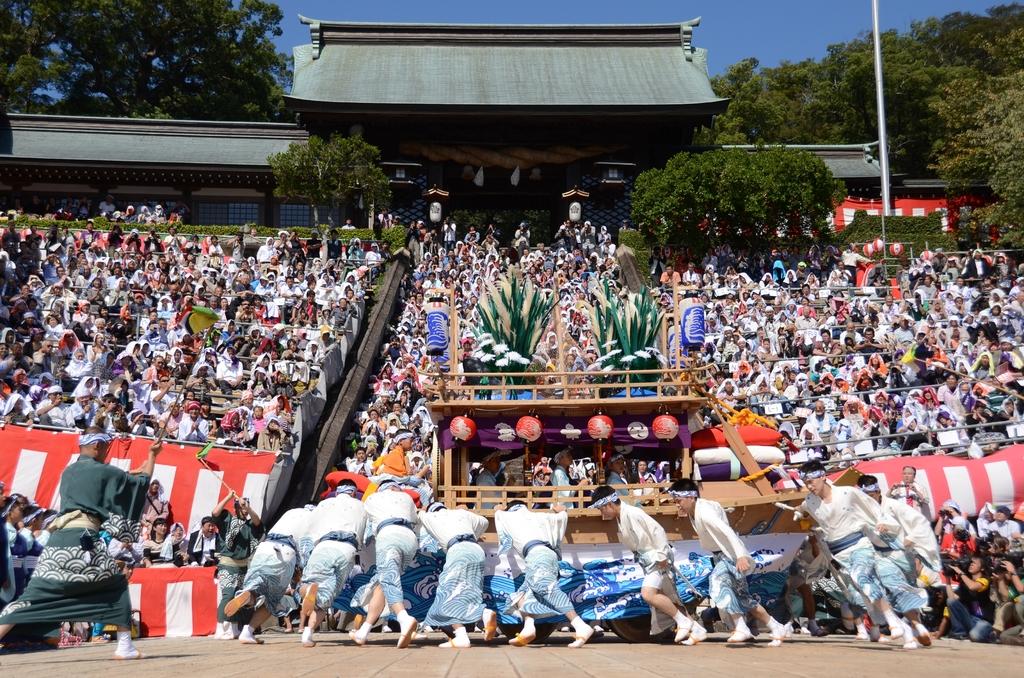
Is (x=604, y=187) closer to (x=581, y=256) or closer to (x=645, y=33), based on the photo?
(x=581, y=256)

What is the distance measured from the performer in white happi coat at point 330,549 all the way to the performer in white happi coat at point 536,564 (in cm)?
142

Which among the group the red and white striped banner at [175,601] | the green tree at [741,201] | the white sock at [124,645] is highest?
the green tree at [741,201]

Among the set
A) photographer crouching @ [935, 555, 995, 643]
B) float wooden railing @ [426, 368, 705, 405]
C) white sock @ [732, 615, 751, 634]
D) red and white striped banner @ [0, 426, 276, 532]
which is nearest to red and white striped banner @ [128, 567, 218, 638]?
red and white striped banner @ [0, 426, 276, 532]

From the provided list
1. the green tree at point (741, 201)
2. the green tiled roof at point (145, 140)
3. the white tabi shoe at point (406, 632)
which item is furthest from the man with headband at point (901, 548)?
the green tiled roof at point (145, 140)

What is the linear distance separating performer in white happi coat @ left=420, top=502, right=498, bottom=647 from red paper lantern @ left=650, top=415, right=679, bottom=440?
2747 mm

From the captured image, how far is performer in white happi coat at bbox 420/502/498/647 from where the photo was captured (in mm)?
9352

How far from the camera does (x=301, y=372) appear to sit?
19016mm

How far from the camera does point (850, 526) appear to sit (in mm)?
9375

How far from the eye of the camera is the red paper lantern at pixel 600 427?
38.6 feet

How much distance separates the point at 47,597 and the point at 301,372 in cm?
1118

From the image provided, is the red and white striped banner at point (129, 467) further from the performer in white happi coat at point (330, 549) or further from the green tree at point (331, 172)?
the green tree at point (331, 172)

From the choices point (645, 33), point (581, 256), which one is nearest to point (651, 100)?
point (645, 33)

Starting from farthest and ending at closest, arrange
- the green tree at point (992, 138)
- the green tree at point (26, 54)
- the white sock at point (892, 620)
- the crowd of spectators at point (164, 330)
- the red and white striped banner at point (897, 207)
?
the green tree at point (26, 54) → the red and white striped banner at point (897, 207) → the green tree at point (992, 138) → the crowd of spectators at point (164, 330) → the white sock at point (892, 620)

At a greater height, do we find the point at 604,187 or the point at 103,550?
the point at 604,187
